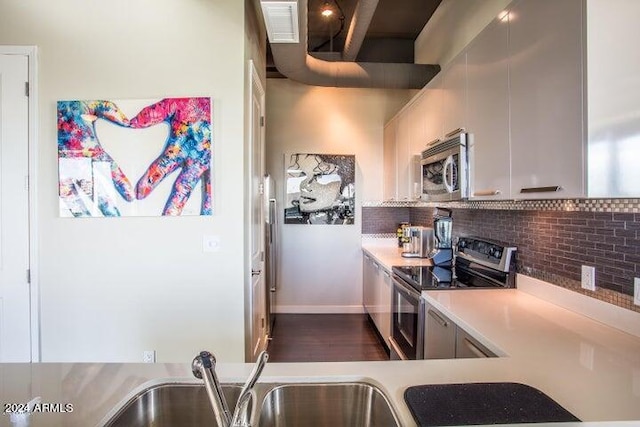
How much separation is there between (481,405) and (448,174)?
1.67 metres

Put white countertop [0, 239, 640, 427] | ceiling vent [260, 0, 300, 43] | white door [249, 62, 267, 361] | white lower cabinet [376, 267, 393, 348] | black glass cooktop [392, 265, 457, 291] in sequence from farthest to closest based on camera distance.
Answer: white lower cabinet [376, 267, 393, 348], white door [249, 62, 267, 361], black glass cooktop [392, 265, 457, 291], ceiling vent [260, 0, 300, 43], white countertop [0, 239, 640, 427]

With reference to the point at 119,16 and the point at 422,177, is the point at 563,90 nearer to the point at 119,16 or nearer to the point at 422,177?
the point at 422,177

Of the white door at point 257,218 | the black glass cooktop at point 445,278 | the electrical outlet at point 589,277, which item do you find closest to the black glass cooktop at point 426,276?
Answer: the black glass cooktop at point 445,278

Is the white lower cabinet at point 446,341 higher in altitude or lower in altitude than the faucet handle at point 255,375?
lower

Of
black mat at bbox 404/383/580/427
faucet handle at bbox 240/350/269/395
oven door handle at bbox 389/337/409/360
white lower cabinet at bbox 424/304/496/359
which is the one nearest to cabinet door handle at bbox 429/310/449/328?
white lower cabinet at bbox 424/304/496/359

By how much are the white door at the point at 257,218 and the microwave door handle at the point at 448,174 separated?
4.48 feet

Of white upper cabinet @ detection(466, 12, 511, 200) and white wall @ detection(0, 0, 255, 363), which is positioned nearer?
white upper cabinet @ detection(466, 12, 511, 200)

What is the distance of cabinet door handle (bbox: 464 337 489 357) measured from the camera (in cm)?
146

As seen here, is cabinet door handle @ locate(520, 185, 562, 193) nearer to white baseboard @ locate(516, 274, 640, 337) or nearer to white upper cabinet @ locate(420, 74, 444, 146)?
white baseboard @ locate(516, 274, 640, 337)

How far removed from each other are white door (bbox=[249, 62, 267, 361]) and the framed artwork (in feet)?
3.73

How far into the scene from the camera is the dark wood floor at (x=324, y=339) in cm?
324

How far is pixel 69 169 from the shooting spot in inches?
87.4

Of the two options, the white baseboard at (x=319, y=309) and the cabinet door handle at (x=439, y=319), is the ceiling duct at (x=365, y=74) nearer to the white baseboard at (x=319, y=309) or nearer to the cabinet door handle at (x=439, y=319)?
the cabinet door handle at (x=439, y=319)

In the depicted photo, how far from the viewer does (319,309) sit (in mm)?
4430
